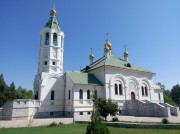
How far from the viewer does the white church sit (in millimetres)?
25875

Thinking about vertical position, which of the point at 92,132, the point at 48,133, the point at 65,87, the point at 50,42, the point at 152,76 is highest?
the point at 50,42

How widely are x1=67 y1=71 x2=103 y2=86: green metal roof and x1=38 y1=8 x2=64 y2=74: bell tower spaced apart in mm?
2655

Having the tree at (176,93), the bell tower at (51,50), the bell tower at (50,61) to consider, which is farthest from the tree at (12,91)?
the tree at (176,93)

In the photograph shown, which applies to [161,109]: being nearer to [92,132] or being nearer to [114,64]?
[114,64]

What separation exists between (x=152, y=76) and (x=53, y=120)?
2445 cm

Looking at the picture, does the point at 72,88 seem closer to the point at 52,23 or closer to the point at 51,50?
the point at 51,50

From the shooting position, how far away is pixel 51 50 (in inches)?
1179

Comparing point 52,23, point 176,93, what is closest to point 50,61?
point 52,23

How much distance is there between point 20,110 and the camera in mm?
24141

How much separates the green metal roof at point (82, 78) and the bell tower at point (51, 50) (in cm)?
266

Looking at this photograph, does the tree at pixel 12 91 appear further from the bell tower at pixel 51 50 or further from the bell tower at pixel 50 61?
the bell tower at pixel 51 50

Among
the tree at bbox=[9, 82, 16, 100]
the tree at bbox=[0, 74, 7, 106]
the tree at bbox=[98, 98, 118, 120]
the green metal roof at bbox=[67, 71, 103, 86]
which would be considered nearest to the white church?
the green metal roof at bbox=[67, 71, 103, 86]

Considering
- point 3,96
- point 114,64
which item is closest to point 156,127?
point 114,64

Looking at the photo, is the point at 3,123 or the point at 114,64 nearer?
the point at 3,123
